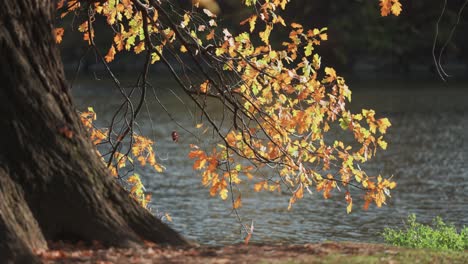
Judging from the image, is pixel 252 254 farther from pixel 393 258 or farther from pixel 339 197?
pixel 339 197

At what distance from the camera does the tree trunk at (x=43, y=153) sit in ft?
24.0

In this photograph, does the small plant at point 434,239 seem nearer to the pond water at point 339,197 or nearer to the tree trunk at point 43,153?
the pond water at point 339,197

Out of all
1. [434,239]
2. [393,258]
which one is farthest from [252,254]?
[434,239]

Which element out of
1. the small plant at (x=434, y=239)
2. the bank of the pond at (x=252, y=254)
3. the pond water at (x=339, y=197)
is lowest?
the bank of the pond at (x=252, y=254)

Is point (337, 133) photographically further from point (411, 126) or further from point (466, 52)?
point (466, 52)

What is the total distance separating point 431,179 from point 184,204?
7.05 metres

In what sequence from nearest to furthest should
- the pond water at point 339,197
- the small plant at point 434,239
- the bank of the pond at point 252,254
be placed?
the bank of the pond at point 252,254, the small plant at point 434,239, the pond water at point 339,197

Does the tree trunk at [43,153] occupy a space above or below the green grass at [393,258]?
above

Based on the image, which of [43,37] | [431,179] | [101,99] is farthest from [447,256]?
[101,99]

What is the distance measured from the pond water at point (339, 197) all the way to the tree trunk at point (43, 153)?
375 centimetres

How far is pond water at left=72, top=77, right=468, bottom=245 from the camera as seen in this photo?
62.5 ft

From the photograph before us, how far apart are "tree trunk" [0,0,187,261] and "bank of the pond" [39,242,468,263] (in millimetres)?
170

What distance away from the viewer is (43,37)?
25.0 ft

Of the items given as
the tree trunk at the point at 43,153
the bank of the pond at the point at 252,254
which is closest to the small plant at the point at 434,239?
the bank of the pond at the point at 252,254
